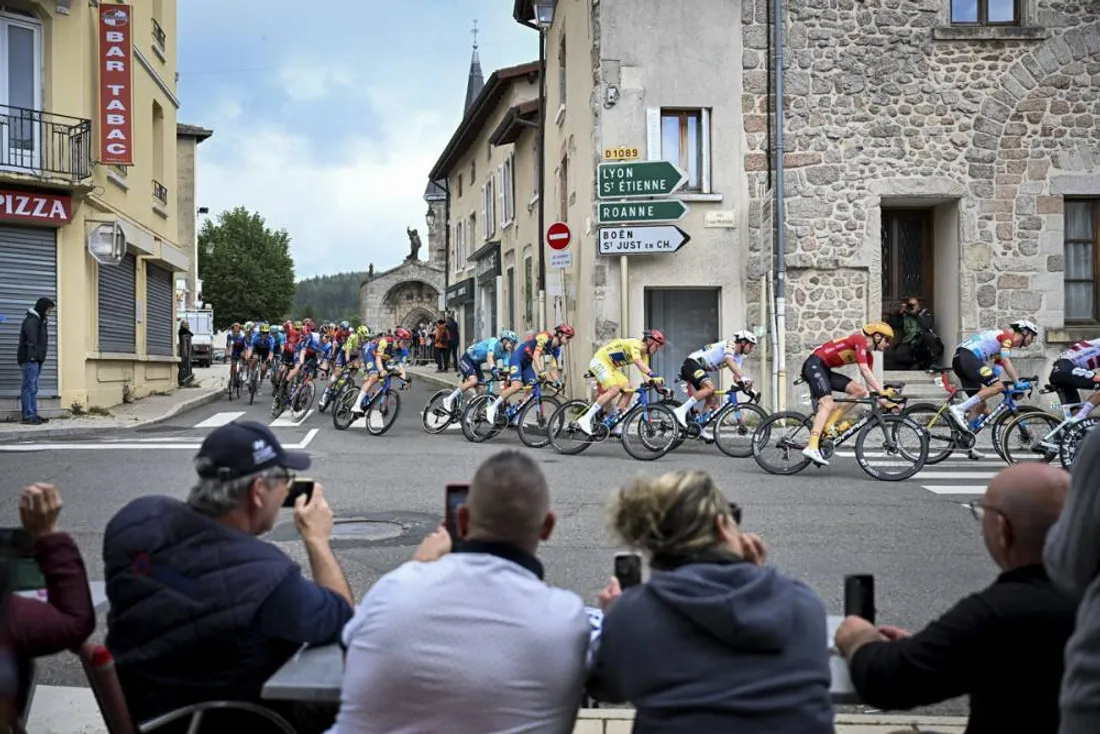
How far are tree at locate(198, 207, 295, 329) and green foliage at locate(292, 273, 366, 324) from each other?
60.5 meters

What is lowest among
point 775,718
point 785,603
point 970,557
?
point 970,557

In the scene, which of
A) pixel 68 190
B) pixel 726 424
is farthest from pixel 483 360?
pixel 68 190

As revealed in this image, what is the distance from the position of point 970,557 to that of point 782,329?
1098 cm

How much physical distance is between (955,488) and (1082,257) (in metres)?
10.0

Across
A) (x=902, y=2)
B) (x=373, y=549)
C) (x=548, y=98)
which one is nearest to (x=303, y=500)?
(x=373, y=549)

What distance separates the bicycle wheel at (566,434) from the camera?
14016 millimetres

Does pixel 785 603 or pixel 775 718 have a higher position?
pixel 785 603

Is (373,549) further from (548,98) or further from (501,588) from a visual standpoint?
(548,98)

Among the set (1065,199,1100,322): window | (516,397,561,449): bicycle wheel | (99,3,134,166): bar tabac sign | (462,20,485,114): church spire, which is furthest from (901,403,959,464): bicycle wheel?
(462,20,485,114): church spire

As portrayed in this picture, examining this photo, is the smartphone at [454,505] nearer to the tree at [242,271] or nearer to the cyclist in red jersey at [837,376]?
the cyclist in red jersey at [837,376]

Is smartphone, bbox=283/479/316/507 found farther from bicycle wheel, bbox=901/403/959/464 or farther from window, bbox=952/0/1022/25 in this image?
window, bbox=952/0/1022/25

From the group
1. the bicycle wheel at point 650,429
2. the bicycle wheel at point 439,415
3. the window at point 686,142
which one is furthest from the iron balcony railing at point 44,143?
the bicycle wheel at point 650,429

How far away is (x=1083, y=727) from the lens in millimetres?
2025

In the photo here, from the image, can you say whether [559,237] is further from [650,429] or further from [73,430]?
[73,430]
